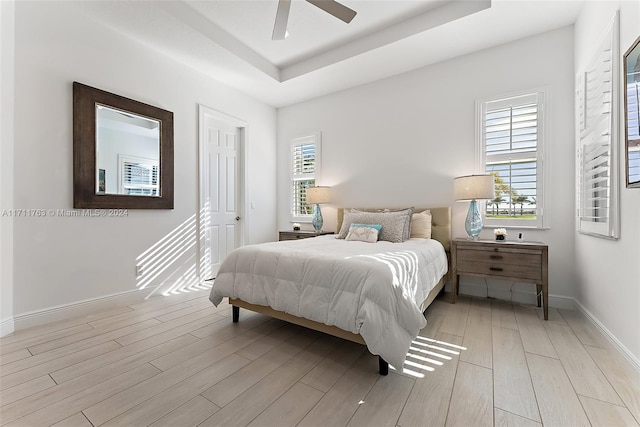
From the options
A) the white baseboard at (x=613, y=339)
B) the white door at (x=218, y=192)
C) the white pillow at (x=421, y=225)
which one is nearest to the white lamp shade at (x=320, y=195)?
the white door at (x=218, y=192)

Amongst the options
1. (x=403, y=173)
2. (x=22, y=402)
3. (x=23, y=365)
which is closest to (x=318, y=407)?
(x=22, y=402)

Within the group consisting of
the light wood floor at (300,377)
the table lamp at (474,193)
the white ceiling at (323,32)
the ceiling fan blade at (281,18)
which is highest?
the white ceiling at (323,32)

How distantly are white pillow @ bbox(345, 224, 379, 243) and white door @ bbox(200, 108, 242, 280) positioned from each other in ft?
6.64

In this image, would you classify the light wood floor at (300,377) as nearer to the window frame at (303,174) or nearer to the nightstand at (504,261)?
the nightstand at (504,261)

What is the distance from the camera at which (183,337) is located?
217cm

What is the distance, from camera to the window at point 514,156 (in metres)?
2.95

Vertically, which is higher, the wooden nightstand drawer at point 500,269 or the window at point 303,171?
the window at point 303,171

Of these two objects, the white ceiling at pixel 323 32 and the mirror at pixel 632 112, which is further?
the white ceiling at pixel 323 32

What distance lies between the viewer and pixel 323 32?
3.19 metres

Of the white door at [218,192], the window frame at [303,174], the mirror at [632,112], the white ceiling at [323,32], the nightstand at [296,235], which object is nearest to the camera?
the mirror at [632,112]

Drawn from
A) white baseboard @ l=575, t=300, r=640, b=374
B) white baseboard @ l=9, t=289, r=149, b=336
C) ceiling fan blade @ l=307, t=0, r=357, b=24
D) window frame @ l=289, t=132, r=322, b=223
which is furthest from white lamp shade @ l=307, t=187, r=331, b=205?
white baseboard @ l=575, t=300, r=640, b=374

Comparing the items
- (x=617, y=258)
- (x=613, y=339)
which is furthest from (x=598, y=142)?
(x=613, y=339)

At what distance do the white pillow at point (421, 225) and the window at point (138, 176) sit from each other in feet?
10.1

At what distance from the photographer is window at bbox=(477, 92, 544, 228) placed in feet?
9.68
